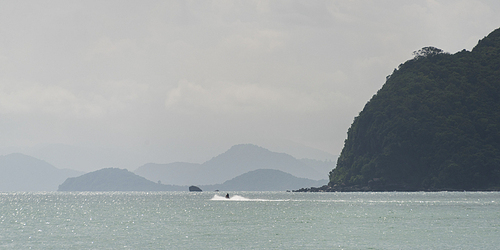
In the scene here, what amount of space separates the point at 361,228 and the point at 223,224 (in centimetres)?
2233

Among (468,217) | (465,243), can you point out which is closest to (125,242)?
(465,243)

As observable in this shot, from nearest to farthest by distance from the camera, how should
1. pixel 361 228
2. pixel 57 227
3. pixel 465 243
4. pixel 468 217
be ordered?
pixel 465 243
pixel 361 228
pixel 57 227
pixel 468 217

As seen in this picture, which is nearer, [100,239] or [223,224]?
[100,239]

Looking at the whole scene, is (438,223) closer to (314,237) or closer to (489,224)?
(489,224)

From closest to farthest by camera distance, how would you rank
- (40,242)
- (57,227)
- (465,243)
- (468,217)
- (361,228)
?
(465,243) → (40,242) → (361,228) → (57,227) → (468,217)

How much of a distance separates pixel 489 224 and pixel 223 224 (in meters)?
40.4

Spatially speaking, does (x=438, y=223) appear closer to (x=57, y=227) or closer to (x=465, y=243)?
(x=465, y=243)

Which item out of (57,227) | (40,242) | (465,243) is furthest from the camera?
(57,227)

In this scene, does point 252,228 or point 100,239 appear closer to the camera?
point 100,239

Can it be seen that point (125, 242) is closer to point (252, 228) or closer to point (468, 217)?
point (252, 228)

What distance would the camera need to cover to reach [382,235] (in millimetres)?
67562

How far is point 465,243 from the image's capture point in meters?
59.0

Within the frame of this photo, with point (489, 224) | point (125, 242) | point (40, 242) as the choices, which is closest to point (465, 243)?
point (489, 224)

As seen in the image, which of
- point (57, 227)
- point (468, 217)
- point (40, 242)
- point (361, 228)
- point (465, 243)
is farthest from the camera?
point (468, 217)
